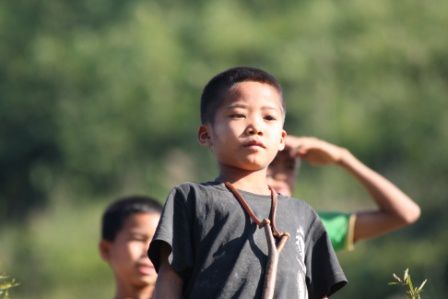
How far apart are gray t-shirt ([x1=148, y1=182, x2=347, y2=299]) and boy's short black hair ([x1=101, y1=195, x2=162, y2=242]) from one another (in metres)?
2.34

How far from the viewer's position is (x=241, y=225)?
4715mm

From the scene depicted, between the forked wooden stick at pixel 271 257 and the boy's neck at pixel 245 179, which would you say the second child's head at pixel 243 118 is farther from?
the forked wooden stick at pixel 271 257

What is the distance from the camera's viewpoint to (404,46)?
27359 mm

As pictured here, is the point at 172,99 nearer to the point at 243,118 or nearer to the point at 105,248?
the point at 105,248

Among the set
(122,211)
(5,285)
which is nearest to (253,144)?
(5,285)

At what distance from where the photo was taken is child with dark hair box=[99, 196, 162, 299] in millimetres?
6734

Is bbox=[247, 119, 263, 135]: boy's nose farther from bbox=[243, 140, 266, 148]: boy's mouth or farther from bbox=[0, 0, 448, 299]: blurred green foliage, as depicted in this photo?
bbox=[0, 0, 448, 299]: blurred green foliage

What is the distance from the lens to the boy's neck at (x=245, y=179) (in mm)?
4855

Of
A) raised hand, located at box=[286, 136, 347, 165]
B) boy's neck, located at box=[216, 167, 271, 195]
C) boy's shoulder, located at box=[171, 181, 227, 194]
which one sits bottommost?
boy's shoulder, located at box=[171, 181, 227, 194]

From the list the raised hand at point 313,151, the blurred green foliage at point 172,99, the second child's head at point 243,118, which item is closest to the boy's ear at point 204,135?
the second child's head at point 243,118

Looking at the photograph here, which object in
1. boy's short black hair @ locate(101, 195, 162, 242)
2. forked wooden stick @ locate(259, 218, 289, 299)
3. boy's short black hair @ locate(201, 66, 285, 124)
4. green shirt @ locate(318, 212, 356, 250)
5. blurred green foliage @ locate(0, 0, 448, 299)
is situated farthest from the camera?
blurred green foliage @ locate(0, 0, 448, 299)

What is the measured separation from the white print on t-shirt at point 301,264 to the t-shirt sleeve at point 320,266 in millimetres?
37

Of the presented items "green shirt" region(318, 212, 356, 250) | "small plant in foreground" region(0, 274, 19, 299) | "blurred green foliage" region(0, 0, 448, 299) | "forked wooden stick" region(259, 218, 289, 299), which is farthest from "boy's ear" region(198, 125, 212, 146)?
"blurred green foliage" region(0, 0, 448, 299)

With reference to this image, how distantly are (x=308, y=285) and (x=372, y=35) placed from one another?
897 inches
